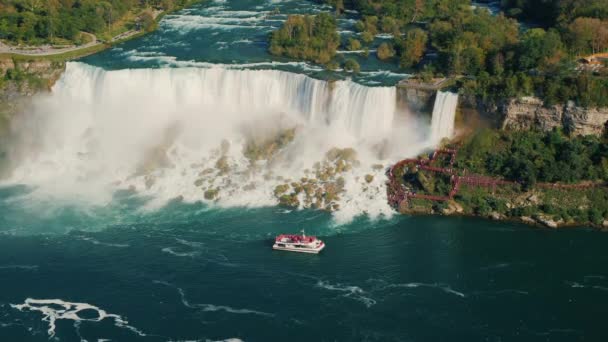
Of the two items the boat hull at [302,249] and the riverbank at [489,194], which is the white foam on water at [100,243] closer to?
the boat hull at [302,249]

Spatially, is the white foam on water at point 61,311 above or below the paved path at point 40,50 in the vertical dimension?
below

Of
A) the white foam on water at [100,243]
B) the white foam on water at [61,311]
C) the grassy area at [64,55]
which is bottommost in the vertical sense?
the white foam on water at [61,311]

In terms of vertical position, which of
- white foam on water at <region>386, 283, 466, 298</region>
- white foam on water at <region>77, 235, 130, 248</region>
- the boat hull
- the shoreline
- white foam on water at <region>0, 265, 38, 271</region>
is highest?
the shoreline

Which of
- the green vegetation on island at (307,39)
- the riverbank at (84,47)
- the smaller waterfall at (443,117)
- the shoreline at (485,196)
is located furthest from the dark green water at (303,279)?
the riverbank at (84,47)

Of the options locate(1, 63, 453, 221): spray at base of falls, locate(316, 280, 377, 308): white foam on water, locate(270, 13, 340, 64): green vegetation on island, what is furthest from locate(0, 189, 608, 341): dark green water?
locate(270, 13, 340, 64): green vegetation on island

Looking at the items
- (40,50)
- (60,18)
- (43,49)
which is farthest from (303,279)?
(60,18)

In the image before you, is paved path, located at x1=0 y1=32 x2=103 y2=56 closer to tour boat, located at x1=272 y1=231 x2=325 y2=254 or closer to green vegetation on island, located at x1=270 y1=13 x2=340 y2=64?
green vegetation on island, located at x1=270 y1=13 x2=340 y2=64

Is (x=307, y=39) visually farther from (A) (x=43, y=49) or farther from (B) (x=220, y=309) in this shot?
(B) (x=220, y=309)

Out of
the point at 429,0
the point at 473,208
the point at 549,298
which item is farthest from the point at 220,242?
the point at 429,0
